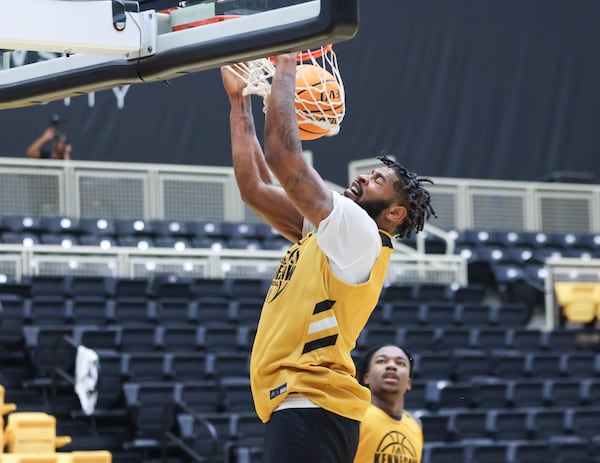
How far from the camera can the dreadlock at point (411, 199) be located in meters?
4.05

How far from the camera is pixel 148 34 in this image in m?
3.48

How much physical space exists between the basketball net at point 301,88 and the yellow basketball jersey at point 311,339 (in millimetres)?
451

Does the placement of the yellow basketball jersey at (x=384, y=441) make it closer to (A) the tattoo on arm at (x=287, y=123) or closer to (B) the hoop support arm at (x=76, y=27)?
(A) the tattoo on arm at (x=287, y=123)

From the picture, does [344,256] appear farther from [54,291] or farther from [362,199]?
[54,291]

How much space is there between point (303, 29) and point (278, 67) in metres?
0.61

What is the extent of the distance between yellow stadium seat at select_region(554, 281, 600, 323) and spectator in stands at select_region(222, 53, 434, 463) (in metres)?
10.00

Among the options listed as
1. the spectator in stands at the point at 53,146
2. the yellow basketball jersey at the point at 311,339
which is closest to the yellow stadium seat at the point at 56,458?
the yellow basketball jersey at the point at 311,339

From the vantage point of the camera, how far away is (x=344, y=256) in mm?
3795

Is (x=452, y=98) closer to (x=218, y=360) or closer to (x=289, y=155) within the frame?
(x=218, y=360)

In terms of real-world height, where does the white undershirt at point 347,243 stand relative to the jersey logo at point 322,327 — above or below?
above

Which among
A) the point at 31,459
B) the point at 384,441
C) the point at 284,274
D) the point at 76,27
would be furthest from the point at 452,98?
the point at 76,27

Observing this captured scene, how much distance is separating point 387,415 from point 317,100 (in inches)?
79.7

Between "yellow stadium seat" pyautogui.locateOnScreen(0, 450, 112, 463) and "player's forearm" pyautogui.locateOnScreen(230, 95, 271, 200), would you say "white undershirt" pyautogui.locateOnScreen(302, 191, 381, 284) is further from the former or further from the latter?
"yellow stadium seat" pyautogui.locateOnScreen(0, 450, 112, 463)

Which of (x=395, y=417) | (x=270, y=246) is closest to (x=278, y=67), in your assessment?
(x=395, y=417)
